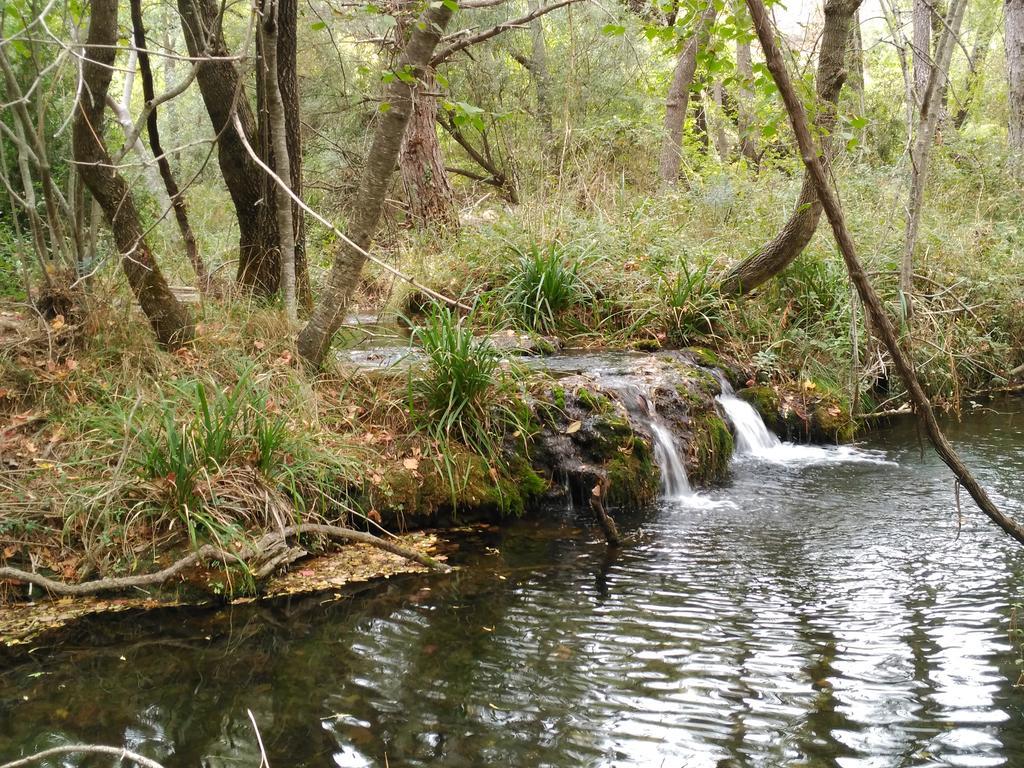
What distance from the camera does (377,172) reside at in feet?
15.4

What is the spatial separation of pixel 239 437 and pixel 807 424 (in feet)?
15.2

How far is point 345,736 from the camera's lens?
9.04 ft

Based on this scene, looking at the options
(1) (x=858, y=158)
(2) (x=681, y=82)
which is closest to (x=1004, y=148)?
(1) (x=858, y=158)

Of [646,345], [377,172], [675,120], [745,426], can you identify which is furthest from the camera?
[675,120]

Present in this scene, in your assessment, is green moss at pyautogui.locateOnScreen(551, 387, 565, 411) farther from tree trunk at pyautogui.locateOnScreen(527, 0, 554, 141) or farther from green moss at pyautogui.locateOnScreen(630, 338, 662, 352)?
tree trunk at pyautogui.locateOnScreen(527, 0, 554, 141)

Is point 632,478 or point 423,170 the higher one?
point 423,170

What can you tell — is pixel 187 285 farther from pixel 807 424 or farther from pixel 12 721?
pixel 807 424

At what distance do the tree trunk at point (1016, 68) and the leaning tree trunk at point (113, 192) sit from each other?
1124 centimetres

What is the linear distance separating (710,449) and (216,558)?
344 cm

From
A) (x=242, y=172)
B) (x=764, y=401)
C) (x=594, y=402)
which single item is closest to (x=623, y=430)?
(x=594, y=402)

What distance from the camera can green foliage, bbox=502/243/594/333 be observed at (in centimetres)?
743

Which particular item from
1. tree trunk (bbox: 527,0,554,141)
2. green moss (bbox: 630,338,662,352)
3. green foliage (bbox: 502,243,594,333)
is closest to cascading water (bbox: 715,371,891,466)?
green moss (bbox: 630,338,662,352)

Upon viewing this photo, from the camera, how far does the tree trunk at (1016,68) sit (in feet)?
37.9

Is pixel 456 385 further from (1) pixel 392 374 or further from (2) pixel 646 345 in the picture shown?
(2) pixel 646 345
